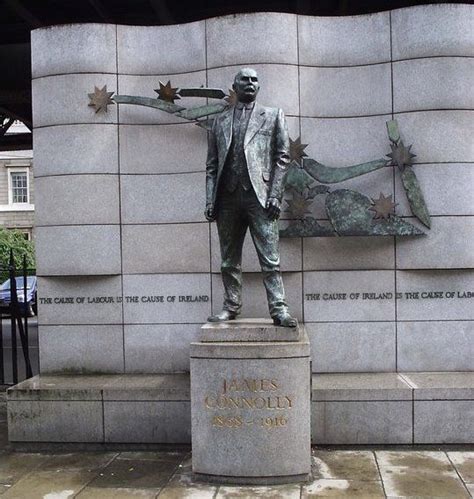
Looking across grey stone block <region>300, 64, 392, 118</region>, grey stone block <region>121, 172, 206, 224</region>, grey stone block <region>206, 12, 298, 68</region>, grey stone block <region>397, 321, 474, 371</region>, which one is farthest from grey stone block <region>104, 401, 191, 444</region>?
grey stone block <region>206, 12, 298, 68</region>

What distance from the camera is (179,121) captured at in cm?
899

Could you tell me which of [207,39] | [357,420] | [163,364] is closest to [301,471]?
[357,420]

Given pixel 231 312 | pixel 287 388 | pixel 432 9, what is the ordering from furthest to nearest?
pixel 432 9
pixel 231 312
pixel 287 388

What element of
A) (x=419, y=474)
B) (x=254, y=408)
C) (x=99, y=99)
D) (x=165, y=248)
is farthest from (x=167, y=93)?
Result: (x=419, y=474)

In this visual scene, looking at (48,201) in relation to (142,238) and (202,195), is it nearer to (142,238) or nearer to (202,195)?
(142,238)

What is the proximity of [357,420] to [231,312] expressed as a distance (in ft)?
6.60

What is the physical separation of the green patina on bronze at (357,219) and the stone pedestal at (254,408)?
2522 millimetres

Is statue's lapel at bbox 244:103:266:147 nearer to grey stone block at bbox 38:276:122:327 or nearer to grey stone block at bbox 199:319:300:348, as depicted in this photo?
grey stone block at bbox 199:319:300:348

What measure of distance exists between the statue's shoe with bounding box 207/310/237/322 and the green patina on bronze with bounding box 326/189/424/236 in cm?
217

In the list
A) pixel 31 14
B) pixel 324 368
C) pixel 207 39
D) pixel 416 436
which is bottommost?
pixel 416 436

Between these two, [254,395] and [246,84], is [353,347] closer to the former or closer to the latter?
[254,395]

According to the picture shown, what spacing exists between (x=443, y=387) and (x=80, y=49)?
648cm

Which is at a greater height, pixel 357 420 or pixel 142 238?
pixel 142 238

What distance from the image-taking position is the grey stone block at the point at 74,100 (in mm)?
8938
